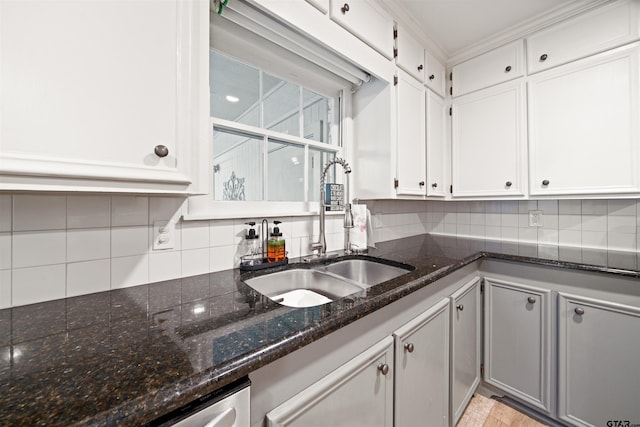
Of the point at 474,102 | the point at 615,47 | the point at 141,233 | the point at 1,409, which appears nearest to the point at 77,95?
the point at 141,233

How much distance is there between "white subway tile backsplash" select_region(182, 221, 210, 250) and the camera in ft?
3.15

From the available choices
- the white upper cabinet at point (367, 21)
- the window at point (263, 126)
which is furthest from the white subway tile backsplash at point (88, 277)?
the white upper cabinet at point (367, 21)

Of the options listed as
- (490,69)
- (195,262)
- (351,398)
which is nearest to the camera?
(351,398)

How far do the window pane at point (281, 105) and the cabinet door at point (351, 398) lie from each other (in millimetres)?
1137

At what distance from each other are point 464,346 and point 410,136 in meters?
1.29

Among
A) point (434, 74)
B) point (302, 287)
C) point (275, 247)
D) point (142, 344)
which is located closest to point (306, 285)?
point (302, 287)

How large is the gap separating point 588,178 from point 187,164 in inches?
Result: 82.2

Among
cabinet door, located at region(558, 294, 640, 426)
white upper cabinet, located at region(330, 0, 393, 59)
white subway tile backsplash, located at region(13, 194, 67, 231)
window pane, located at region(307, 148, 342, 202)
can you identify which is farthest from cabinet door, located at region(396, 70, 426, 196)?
white subway tile backsplash, located at region(13, 194, 67, 231)

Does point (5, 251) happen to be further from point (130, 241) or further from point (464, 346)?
point (464, 346)

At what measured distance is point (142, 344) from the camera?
19.6 inches

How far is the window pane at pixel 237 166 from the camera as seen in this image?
1.12 metres

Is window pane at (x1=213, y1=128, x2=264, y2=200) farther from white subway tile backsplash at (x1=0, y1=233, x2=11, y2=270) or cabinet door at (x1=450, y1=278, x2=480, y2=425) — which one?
cabinet door at (x1=450, y1=278, x2=480, y2=425)

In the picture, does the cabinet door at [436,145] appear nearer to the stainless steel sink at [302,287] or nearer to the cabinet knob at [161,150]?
the stainless steel sink at [302,287]

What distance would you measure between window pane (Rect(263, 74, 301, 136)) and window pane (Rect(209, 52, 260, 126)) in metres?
0.06
